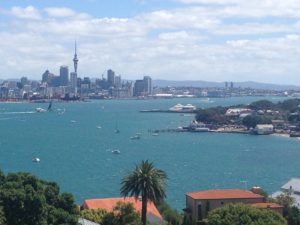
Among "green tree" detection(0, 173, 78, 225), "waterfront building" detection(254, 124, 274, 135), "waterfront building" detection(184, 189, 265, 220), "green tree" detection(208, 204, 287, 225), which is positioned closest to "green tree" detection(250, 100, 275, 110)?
"waterfront building" detection(254, 124, 274, 135)

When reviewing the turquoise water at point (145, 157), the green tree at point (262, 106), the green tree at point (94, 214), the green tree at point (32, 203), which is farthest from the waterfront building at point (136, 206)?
the green tree at point (262, 106)

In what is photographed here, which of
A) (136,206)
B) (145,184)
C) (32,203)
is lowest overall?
(136,206)

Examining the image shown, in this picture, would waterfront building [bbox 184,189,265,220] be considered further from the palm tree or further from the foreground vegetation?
the palm tree

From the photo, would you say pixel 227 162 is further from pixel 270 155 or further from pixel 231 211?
pixel 231 211

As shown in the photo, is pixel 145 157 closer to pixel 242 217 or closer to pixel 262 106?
pixel 242 217

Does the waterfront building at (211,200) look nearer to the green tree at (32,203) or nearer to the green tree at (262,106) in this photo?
the green tree at (32,203)

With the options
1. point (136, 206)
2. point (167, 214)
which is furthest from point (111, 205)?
point (167, 214)
